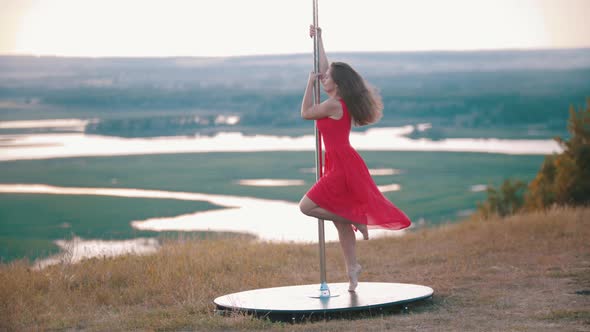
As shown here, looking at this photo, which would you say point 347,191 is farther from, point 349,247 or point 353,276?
point 353,276

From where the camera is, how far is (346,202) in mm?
8406

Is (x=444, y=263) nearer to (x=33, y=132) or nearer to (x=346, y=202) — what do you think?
(x=346, y=202)

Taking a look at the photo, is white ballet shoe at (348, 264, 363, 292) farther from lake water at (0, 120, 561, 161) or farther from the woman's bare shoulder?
lake water at (0, 120, 561, 161)

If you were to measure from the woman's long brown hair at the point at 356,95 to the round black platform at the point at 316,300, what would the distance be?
1.69m

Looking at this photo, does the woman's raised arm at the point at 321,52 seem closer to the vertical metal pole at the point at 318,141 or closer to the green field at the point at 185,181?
the vertical metal pole at the point at 318,141

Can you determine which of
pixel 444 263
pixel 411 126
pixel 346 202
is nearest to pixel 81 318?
pixel 346 202

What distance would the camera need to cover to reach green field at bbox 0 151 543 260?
251 feet

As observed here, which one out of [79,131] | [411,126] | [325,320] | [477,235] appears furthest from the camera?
[411,126]

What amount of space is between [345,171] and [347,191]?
20 cm

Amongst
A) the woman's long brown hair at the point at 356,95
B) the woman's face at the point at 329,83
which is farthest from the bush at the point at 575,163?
the woman's face at the point at 329,83

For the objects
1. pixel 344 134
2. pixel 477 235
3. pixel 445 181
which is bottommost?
pixel 445 181

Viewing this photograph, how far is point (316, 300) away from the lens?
866 centimetres

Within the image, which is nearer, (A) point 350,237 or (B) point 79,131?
(A) point 350,237

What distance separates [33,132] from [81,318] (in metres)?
155
